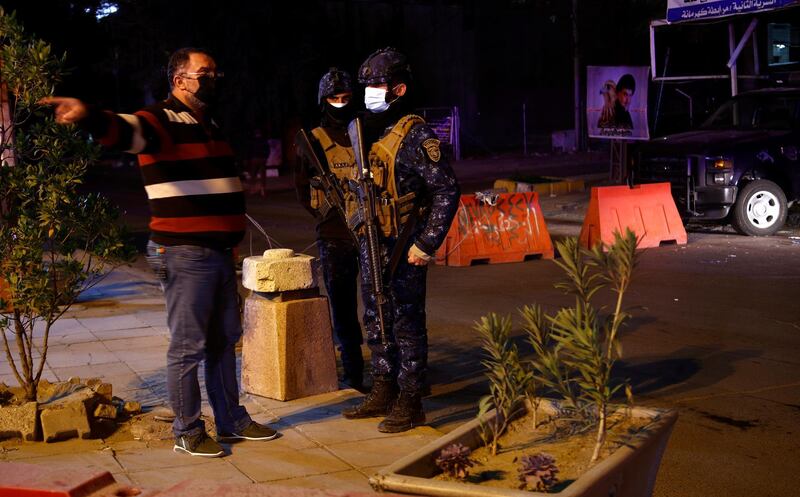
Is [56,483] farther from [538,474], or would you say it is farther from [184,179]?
[538,474]

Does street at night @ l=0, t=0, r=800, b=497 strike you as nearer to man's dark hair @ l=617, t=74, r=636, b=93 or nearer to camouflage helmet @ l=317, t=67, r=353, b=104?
camouflage helmet @ l=317, t=67, r=353, b=104

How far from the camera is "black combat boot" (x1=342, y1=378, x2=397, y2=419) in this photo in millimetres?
6527

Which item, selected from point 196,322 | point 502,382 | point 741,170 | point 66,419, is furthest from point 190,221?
point 741,170

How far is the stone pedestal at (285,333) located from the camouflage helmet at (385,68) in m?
1.35

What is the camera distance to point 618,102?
21844mm

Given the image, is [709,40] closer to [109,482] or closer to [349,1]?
[349,1]

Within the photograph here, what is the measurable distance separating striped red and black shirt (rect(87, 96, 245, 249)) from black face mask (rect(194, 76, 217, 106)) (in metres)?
0.11

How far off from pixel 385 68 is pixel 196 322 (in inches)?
74.1

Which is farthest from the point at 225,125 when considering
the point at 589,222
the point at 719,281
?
the point at 719,281

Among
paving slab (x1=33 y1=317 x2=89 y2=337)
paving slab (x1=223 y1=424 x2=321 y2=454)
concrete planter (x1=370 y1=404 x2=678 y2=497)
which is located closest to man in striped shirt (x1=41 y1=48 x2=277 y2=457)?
paving slab (x1=223 y1=424 x2=321 y2=454)

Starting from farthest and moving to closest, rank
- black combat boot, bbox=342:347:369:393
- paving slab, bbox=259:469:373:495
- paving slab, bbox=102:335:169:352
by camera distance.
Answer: paving slab, bbox=102:335:169:352, black combat boot, bbox=342:347:369:393, paving slab, bbox=259:469:373:495

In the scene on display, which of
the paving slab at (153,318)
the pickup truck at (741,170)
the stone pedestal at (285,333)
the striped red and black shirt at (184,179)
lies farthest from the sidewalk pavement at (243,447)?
the pickup truck at (741,170)

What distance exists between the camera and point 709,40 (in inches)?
922

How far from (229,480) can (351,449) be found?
2.68 feet
